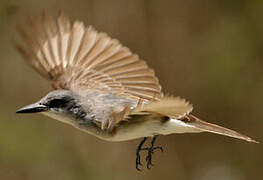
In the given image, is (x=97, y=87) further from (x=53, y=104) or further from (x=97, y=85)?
(x=53, y=104)

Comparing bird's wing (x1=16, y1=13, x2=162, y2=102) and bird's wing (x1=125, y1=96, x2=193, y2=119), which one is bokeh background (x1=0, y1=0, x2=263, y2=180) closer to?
bird's wing (x1=16, y1=13, x2=162, y2=102)

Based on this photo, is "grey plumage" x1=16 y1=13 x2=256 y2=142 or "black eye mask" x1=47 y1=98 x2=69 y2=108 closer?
"grey plumage" x1=16 y1=13 x2=256 y2=142

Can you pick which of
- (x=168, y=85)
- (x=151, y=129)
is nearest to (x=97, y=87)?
(x=151, y=129)

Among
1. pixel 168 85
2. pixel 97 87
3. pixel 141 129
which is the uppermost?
pixel 168 85

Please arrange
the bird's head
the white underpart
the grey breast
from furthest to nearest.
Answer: the bird's head < the grey breast < the white underpart

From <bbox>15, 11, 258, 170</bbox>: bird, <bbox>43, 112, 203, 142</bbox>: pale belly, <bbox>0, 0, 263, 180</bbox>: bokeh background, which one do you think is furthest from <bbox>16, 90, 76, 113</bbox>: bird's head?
<bbox>0, 0, 263, 180</bbox>: bokeh background

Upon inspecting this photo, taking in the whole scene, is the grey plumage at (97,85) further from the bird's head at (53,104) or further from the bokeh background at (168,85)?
the bokeh background at (168,85)
